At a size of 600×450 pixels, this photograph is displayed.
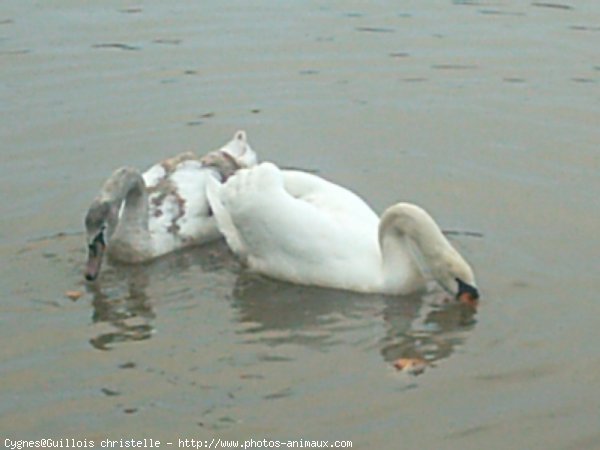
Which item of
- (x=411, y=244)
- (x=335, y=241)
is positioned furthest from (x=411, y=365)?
(x=335, y=241)

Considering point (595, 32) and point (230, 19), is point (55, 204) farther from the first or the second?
point (595, 32)

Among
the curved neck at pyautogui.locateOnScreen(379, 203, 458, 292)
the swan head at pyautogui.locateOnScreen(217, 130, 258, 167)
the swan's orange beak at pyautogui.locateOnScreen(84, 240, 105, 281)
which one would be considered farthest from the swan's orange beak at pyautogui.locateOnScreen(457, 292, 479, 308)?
the swan head at pyautogui.locateOnScreen(217, 130, 258, 167)

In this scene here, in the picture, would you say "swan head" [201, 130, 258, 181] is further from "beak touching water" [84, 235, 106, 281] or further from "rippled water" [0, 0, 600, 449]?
"beak touching water" [84, 235, 106, 281]

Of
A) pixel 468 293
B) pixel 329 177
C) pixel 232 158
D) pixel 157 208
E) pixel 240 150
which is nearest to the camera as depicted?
pixel 468 293

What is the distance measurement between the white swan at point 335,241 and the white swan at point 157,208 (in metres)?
0.43

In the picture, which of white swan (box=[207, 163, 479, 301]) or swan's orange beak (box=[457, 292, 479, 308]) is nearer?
swan's orange beak (box=[457, 292, 479, 308])

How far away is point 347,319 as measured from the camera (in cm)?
914

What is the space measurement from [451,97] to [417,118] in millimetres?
642

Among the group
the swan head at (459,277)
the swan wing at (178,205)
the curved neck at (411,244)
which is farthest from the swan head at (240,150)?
the swan head at (459,277)

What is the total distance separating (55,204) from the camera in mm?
11016

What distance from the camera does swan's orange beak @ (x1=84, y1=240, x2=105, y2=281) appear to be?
962 centimetres

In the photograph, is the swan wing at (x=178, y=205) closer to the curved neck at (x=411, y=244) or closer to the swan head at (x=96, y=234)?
the swan head at (x=96, y=234)

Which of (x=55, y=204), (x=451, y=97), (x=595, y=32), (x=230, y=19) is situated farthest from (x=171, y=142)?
(x=595, y=32)

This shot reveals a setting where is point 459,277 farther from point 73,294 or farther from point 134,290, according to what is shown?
point 73,294
